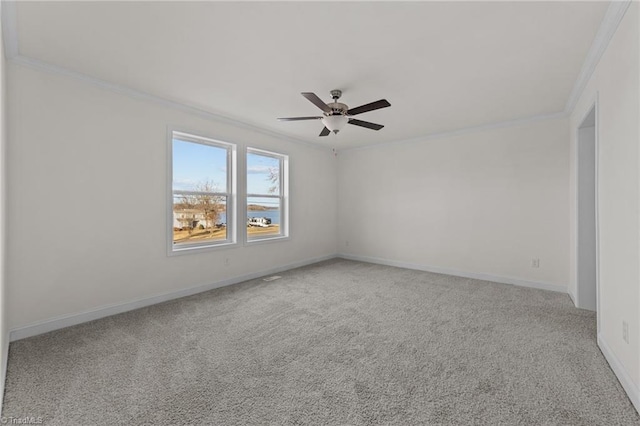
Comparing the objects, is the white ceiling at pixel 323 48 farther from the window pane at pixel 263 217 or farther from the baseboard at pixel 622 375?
the baseboard at pixel 622 375

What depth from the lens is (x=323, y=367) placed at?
7.06 ft

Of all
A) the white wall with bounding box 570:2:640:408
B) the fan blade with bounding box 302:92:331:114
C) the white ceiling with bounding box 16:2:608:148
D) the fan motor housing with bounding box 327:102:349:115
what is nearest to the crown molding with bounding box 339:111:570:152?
the white ceiling with bounding box 16:2:608:148

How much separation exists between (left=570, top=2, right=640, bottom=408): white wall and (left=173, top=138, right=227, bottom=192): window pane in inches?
170

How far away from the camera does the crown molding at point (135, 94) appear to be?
261cm

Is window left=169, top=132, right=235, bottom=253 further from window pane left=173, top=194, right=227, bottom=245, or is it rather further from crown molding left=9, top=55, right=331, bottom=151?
crown molding left=9, top=55, right=331, bottom=151

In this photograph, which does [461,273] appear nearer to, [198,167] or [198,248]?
[198,248]

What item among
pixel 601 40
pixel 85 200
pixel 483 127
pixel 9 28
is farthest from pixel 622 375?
pixel 9 28

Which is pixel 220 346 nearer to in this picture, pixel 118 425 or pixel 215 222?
pixel 118 425

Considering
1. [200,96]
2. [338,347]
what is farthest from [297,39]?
[338,347]

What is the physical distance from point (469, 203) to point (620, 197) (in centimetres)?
292

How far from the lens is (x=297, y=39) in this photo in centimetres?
225

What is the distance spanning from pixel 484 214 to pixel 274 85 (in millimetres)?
3826

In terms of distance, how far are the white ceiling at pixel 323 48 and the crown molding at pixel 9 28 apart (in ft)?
0.12

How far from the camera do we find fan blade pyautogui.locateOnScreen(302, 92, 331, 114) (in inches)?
99.2
